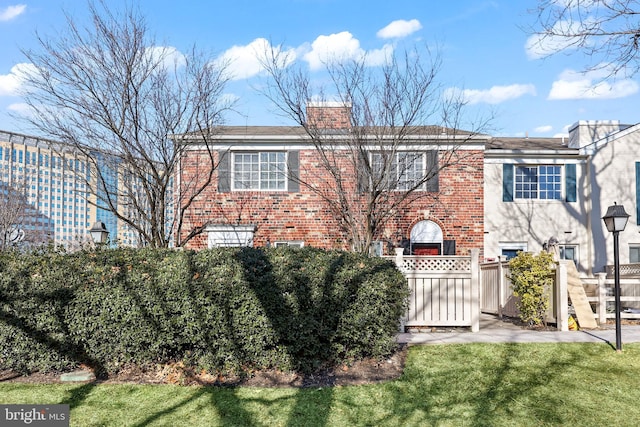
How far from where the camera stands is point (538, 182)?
62.1 ft

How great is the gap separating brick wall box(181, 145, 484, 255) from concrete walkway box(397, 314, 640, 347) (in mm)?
5937

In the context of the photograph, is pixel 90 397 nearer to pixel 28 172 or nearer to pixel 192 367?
pixel 192 367

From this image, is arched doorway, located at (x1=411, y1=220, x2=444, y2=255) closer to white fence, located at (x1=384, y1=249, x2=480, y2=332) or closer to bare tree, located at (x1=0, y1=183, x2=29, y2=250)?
white fence, located at (x1=384, y1=249, x2=480, y2=332)

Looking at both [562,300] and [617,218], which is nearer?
[617,218]

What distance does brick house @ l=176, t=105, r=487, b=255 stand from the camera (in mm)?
16453

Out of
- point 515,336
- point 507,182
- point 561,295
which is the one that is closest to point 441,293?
point 515,336

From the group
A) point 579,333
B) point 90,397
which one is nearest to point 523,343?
point 579,333

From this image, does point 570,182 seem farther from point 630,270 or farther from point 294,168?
point 294,168

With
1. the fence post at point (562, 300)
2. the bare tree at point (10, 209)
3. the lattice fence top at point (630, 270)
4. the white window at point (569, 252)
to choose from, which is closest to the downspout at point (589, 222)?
the white window at point (569, 252)

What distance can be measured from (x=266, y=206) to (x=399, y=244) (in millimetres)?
4180

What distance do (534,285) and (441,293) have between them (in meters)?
1.96

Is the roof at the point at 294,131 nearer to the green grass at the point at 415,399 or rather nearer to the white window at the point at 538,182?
the white window at the point at 538,182

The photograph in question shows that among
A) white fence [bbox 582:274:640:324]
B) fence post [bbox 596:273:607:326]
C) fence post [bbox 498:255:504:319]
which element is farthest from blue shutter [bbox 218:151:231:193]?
fence post [bbox 596:273:607:326]

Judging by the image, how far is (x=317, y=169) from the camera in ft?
54.3
